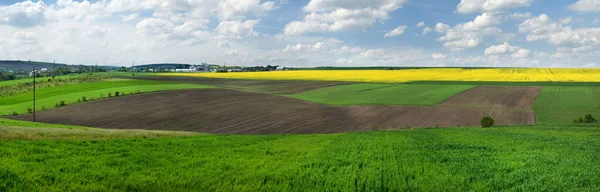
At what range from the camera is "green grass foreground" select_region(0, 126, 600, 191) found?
48.7 feet

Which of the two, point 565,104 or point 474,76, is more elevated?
point 474,76

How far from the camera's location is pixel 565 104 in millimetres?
69625

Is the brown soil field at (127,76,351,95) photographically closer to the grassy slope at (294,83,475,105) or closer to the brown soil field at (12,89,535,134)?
the grassy slope at (294,83,475,105)

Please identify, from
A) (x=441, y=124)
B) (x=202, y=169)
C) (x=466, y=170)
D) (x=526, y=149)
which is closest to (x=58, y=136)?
(x=202, y=169)

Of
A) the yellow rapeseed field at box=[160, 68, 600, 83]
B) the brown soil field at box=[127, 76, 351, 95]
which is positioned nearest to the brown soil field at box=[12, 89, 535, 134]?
the brown soil field at box=[127, 76, 351, 95]

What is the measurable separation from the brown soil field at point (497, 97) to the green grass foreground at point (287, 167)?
1931 inches

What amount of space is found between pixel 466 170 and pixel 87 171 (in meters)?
15.1

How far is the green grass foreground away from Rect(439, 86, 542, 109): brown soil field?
4904cm

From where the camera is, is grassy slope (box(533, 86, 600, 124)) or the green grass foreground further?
grassy slope (box(533, 86, 600, 124))

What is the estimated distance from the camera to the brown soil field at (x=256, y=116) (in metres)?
53.1

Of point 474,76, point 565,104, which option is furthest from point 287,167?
point 474,76

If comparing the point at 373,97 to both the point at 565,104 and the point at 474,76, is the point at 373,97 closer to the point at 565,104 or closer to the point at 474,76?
the point at 565,104

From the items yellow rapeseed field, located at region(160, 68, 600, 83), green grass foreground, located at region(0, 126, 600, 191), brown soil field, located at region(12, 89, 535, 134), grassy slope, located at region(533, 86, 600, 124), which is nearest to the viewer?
→ green grass foreground, located at region(0, 126, 600, 191)

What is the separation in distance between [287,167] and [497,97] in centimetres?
7391
